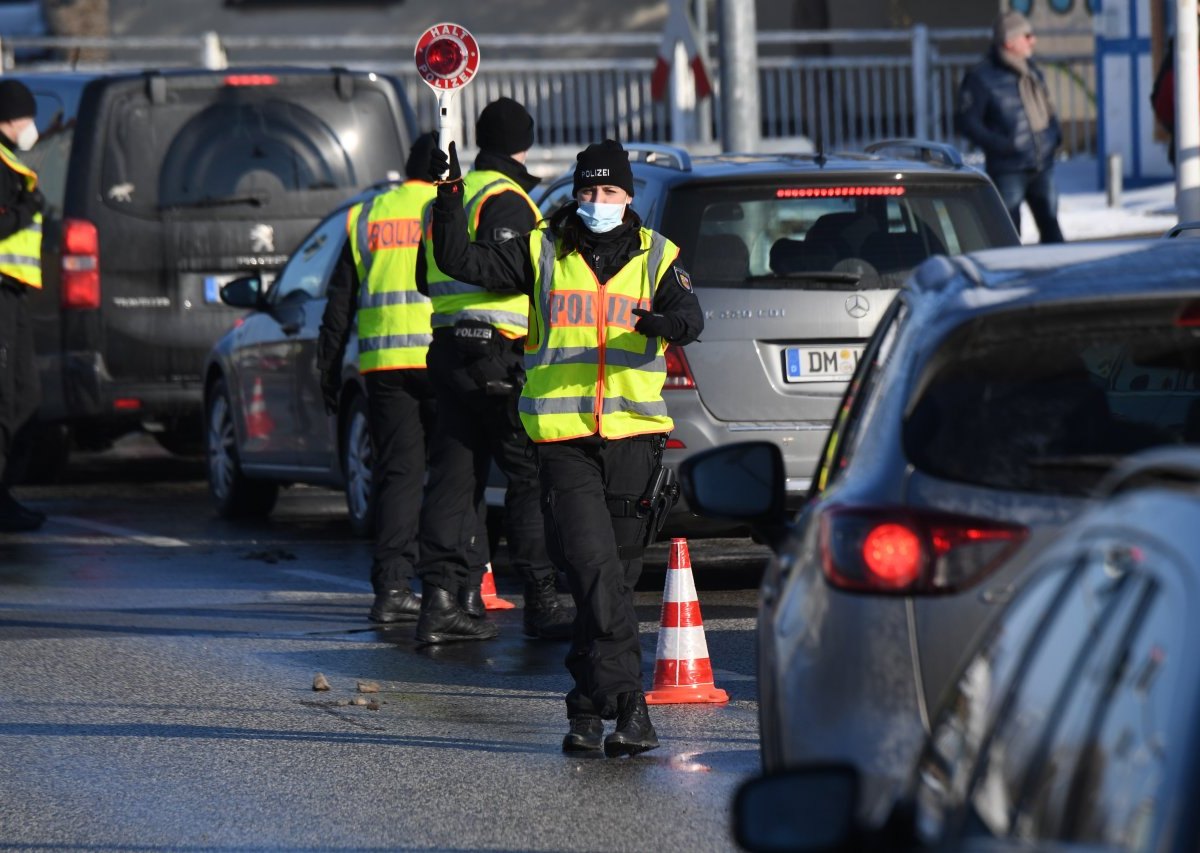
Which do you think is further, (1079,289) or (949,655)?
(1079,289)

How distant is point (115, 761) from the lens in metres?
6.90

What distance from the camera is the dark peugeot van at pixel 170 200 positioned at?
1377cm

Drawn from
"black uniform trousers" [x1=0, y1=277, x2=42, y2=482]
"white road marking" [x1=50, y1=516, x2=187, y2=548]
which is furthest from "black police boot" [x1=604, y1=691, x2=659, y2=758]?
"black uniform trousers" [x1=0, y1=277, x2=42, y2=482]

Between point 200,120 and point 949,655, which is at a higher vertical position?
point 200,120

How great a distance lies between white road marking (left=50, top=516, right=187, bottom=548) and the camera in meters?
12.1

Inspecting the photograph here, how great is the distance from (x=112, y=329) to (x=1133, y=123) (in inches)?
449

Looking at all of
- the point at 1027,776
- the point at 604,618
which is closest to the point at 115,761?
the point at 604,618

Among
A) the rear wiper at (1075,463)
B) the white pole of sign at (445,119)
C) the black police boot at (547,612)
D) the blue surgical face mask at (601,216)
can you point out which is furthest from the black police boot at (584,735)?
the rear wiper at (1075,463)

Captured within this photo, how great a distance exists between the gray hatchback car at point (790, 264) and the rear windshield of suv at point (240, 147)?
4.54m

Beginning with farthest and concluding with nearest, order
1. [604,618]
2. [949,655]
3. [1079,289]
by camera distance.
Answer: [604,618], [1079,289], [949,655]

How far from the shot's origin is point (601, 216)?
279 inches

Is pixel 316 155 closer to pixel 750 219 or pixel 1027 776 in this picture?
pixel 750 219

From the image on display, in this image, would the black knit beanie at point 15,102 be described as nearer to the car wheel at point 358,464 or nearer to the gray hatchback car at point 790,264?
the car wheel at point 358,464

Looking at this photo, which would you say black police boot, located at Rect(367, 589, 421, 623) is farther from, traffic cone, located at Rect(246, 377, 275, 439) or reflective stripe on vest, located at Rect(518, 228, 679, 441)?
traffic cone, located at Rect(246, 377, 275, 439)
